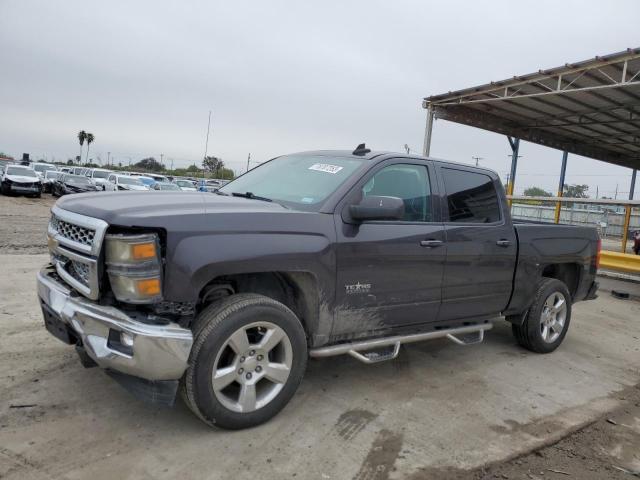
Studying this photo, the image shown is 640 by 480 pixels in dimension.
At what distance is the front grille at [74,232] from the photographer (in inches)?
117

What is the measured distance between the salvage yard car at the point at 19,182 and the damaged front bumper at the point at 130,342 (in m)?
24.9

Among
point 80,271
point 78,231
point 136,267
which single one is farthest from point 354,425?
point 78,231

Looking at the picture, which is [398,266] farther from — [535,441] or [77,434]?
[77,434]

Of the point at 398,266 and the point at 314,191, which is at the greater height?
the point at 314,191

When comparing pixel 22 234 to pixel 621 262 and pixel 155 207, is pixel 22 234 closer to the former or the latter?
pixel 155 207

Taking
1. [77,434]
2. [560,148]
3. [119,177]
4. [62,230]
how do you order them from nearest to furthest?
[77,434] < [62,230] < [560,148] < [119,177]

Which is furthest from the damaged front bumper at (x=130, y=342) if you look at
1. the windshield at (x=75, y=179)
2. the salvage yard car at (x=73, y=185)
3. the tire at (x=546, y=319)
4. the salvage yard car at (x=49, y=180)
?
the salvage yard car at (x=49, y=180)

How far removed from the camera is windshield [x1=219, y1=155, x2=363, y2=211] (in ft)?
12.2

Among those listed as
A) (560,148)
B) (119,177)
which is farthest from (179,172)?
(560,148)

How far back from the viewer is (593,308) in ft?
26.2

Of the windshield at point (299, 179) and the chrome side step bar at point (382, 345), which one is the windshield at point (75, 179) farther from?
the chrome side step bar at point (382, 345)

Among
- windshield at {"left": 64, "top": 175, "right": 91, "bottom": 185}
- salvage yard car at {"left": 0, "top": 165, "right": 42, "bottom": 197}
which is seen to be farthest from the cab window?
A: salvage yard car at {"left": 0, "top": 165, "right": 42, "bottom": 197}

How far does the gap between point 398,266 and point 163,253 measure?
1764 mm

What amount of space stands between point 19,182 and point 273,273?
25.1 metres
